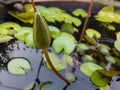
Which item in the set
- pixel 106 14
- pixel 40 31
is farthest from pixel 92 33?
pixel 40 31

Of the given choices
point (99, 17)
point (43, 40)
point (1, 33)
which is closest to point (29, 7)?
point (1, 33)

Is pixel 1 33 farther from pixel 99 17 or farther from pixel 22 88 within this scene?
pixel 99 17

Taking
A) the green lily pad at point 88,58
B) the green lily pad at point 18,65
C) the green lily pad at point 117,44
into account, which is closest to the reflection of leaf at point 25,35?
the green lily pad at point 18,65

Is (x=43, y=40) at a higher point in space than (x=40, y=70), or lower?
higher

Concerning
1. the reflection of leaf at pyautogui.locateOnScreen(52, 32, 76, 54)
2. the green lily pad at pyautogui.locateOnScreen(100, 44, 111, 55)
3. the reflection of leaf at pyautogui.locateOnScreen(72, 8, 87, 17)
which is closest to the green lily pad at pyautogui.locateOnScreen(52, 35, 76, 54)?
the reflection of leaf at pyautogui.locateOnScreen(52, 32, 76, 54)

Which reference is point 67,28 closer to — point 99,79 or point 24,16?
point 24,16

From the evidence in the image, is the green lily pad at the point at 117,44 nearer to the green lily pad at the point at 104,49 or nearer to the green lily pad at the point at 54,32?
the green lily pad at the point at 104,49
